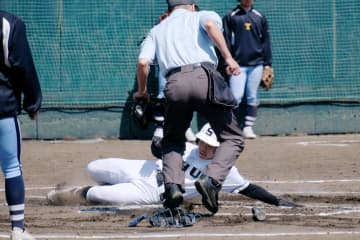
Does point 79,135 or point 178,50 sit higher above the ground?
point 178,50

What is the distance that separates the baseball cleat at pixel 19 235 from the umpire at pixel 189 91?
121 centimetres

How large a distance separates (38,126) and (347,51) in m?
4.42

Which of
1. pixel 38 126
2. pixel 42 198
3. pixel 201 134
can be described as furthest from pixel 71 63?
pixel 201 134

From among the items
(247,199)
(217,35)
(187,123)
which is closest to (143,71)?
(187,123)

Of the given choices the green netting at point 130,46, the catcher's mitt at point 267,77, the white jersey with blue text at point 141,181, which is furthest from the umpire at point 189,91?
the green netting at point 130,46

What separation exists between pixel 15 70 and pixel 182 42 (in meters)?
1.53

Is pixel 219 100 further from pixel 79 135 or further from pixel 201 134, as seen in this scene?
pixel 79 135

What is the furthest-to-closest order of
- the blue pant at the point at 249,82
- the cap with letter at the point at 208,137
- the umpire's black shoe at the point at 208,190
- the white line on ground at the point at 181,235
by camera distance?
the blue pant at the point at 249,82 → the cap with letter at the point at 208,137 → the umpire's black shoe at the point at 208,190 → the white line on ground at the point at 181,235

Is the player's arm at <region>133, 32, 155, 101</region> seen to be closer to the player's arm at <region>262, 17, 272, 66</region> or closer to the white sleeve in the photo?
the white sleeve

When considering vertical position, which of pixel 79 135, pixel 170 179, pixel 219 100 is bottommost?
pixel 79 135

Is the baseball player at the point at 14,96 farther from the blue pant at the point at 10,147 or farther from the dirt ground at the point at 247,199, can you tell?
the dirt ground at the point at 247,199

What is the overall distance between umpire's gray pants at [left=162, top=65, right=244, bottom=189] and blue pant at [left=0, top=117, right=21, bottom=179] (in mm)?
1255

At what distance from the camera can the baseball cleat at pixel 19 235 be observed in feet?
22.2

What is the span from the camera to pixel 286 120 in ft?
48.1
